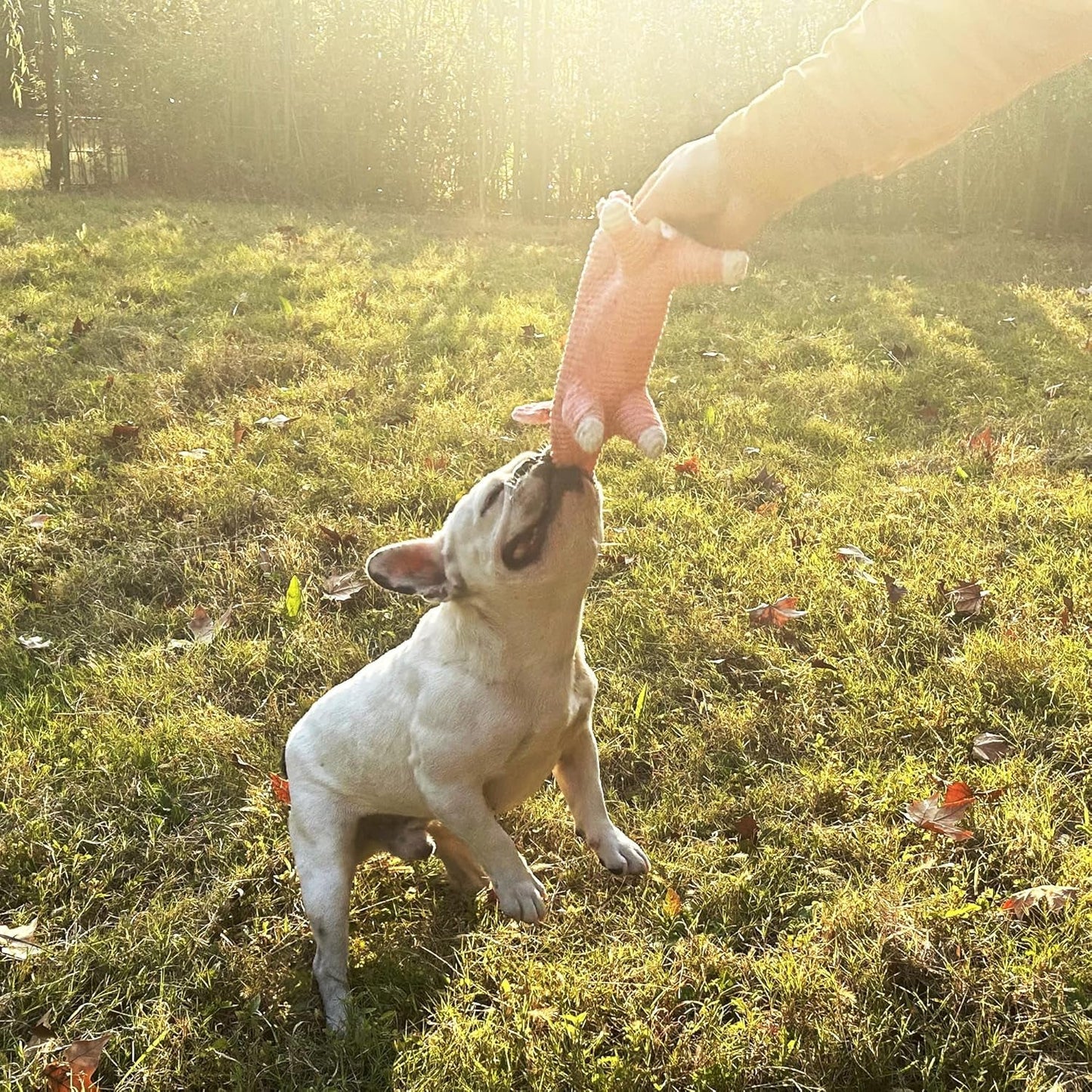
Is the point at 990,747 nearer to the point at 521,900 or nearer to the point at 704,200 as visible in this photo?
the point at 521,900

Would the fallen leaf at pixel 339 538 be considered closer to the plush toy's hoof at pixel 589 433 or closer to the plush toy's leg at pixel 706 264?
the plush toy's hoof at pixel 589 433

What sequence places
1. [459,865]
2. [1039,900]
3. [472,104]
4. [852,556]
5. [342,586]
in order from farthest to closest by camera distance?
1. [472,104]
2. [852,556]
3. [342,586]
4. [459,865]
5. [1039,900]

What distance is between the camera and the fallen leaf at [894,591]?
12.8ft

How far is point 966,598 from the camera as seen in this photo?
3.86 m

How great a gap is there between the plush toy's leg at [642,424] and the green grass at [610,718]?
1.39 metres

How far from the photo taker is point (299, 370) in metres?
6.42

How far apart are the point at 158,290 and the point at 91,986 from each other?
6654mm

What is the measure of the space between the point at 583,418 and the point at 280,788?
1.87 meters

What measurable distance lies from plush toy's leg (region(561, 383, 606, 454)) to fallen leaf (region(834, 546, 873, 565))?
2534mm

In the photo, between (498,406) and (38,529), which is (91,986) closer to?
(38,529)

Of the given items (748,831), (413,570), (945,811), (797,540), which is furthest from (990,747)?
(413,570)

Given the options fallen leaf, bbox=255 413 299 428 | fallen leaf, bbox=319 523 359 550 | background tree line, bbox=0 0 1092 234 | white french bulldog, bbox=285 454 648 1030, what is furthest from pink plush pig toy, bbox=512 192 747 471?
background tree line, bbox=0 0 1092 234

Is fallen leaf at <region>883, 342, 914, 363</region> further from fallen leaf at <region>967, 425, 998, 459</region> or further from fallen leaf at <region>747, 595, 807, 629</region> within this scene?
fallen leaf at <region>747, 595, 807, 629</region>

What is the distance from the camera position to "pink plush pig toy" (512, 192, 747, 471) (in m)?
1.82
